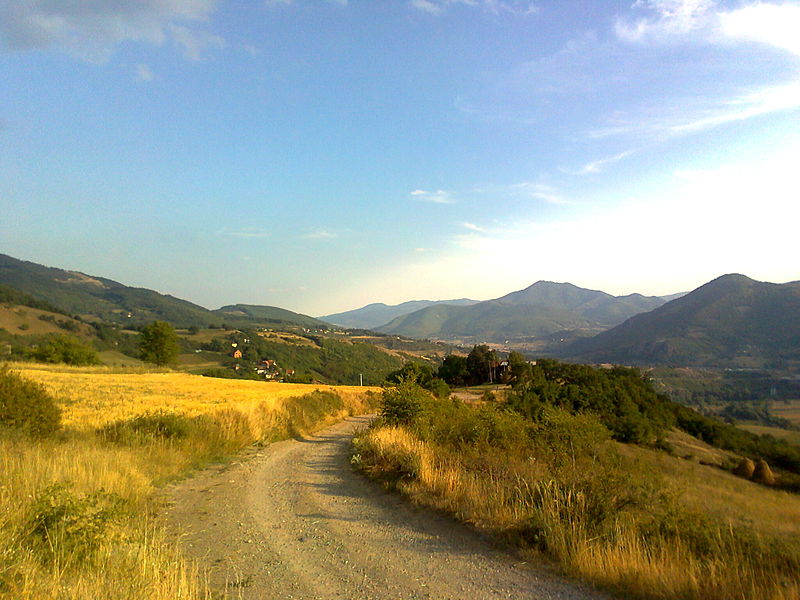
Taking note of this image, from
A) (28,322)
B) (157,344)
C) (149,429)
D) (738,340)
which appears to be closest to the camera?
(149,429)

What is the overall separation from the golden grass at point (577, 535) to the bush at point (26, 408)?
821 cm

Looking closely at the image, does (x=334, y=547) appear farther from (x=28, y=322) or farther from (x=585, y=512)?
(x=28, y=322)

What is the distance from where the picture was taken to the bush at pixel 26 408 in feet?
31.2

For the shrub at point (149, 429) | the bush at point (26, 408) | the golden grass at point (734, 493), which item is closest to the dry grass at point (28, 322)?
the shrub at point (149, 429)

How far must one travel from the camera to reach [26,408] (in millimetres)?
9883

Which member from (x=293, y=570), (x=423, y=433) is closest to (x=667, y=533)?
(x=293, y=570)

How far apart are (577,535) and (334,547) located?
3251mm

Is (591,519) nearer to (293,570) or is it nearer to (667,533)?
(667,533)

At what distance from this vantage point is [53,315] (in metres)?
132

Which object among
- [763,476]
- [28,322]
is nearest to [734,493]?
[763,476]

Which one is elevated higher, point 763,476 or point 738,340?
point 738,340

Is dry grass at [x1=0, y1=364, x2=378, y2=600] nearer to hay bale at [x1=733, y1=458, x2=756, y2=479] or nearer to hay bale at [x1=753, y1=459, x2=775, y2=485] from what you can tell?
hay bale at [x1=733, y1=458, x2=756, y2=479]

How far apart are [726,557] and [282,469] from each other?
9.16 m

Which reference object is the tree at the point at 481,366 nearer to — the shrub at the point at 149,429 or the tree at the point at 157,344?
the tree at the point at 157,344
